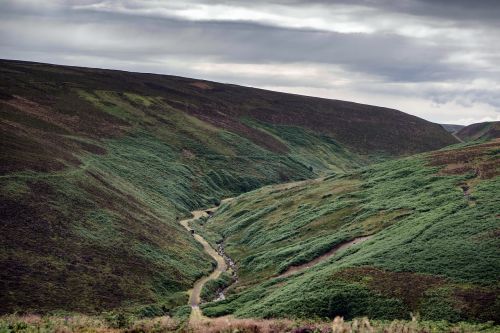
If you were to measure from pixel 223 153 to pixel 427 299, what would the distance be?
304 feet

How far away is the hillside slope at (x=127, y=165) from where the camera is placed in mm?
48812

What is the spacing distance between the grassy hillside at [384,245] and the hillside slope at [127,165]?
27.2 feet

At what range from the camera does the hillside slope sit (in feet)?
160

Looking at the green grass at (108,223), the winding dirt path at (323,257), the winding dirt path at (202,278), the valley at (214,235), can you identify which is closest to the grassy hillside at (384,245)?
the valley at (214,235)

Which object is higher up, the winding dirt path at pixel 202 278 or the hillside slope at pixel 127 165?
the hillside slope at pixel 127 165

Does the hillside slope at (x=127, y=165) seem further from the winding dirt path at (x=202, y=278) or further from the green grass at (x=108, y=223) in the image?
the winding dirt path at (x=202, y=278)

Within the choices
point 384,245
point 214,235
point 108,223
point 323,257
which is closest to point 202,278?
point 108,223

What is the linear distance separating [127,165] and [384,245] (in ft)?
190

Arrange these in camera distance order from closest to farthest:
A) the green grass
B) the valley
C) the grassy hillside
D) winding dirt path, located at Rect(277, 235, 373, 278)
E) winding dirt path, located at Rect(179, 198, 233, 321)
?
the grassy hillside → the valley → winding dirt path, located at Rect(179, 198, 233, 321) → the green grass → winding dirt path, located at Rect(277, 235, 373, 278)

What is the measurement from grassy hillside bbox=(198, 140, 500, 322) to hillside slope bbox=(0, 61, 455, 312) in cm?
829

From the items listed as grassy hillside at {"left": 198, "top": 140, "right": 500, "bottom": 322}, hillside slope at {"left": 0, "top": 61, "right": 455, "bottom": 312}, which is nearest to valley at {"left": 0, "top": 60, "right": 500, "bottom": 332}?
grassy hillside at {"left": 198, "top": 140, "right": 500, "bottom": 322}

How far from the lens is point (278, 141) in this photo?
15425 cm

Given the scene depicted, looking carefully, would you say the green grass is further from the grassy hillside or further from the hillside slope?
the grassy hillside

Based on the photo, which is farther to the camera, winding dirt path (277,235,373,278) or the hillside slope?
winding dirt path (277,235,373,278)
